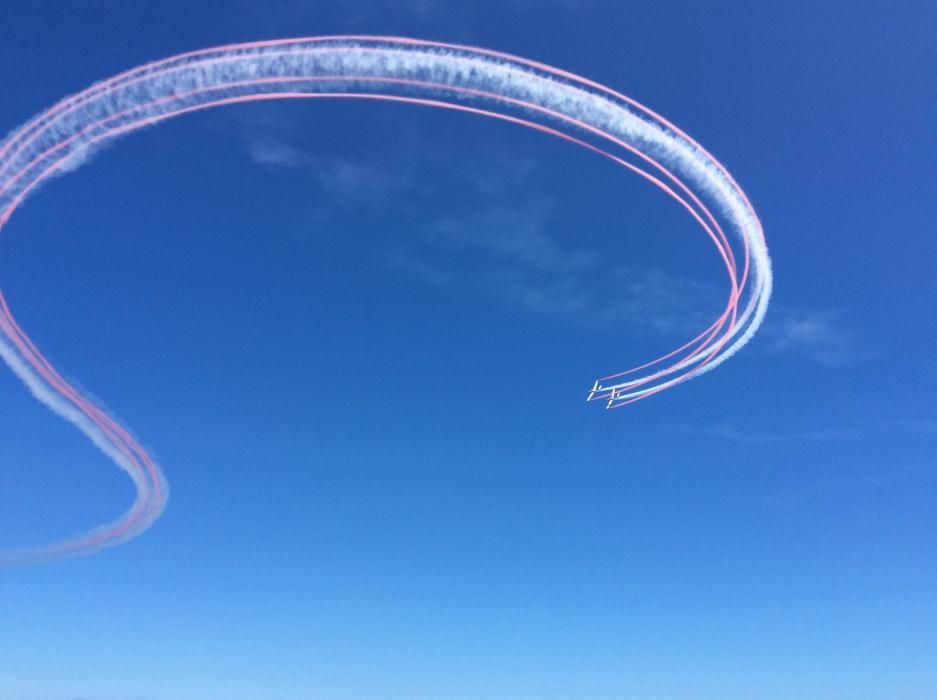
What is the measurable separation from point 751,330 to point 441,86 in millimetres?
22567

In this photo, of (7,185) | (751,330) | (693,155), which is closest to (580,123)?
(693,155)

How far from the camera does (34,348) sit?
129ft

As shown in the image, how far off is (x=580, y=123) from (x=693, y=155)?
18.7ft

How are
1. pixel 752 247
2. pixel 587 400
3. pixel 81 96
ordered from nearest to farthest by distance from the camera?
pixel 81 96
pixel 752 247
pixel 587 400

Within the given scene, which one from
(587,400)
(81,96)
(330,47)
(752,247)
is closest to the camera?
(330,47)

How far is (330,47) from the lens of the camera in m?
28.3

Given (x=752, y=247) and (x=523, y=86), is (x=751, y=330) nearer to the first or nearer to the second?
(x=752, y=247)

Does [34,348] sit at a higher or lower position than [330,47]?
lower

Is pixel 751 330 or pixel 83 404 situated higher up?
pixel 751 330

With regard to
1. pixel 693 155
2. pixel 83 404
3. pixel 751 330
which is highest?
pixel 693 155

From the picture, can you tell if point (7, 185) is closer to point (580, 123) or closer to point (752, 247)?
point (580, 123)

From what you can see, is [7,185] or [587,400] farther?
[587,400]

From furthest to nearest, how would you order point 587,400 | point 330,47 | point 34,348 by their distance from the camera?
point 587,400
point 34,348
point 330,47

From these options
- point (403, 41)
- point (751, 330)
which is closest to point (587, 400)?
point (751, 330)
